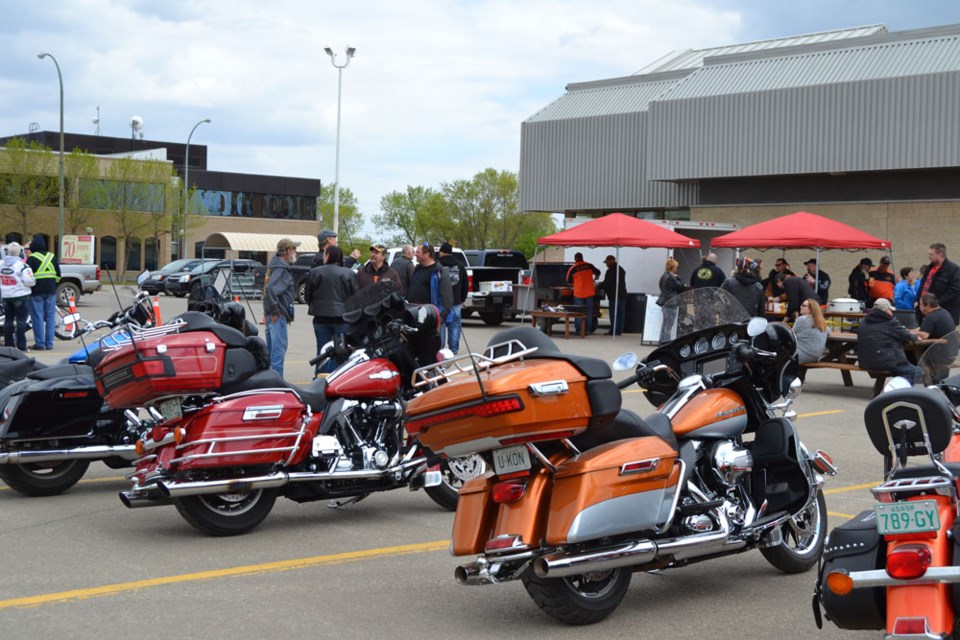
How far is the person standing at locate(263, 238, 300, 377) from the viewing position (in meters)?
13.0

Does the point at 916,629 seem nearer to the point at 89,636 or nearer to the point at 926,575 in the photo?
the point at 926,575

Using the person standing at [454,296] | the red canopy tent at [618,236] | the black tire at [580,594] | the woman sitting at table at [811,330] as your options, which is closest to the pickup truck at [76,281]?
the red canopy tent at [618,236]

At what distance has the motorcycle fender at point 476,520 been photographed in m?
5.34

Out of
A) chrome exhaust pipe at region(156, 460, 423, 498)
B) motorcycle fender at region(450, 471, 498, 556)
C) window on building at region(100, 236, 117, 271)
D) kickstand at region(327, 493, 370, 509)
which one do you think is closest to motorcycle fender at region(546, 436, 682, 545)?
motorcycle fender at region(450, 471, 498, 556)

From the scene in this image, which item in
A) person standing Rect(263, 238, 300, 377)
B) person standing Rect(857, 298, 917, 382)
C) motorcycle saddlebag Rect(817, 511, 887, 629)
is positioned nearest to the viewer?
motorcycle saddlebag Rect(817, 511, 887, 629)

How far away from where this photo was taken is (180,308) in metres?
32.7

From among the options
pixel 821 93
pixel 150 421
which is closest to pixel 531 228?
pixel 821 93

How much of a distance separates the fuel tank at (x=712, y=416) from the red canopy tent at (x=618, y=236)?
57.6 feet

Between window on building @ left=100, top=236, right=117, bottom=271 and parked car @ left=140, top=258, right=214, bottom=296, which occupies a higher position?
window on building @ left=100, top=236, right=117, bottom=271

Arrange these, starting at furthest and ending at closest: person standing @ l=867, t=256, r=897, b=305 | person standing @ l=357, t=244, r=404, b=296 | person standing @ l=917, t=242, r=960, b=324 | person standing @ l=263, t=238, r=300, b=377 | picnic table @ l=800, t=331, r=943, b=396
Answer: person standing @ l=867, t=256, r=897, b=305 < person standing @ l=917, t=242, r=960, b=324 < picnic table @ l=800, t=331, r=943, b=396 < person standing @ l=357, t=244, r=404, b=296 < person standing @ l=263, t=238, r=300, b=377

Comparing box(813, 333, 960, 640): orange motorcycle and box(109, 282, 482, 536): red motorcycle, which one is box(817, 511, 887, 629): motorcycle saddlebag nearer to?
box(813, 333, 960, 640): orange motorcycle

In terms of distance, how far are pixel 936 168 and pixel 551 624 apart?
104 ft

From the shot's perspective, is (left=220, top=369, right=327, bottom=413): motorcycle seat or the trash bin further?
the trash bin

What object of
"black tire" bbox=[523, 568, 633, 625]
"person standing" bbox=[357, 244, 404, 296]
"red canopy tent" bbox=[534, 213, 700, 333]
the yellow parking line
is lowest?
the yellow parking line
